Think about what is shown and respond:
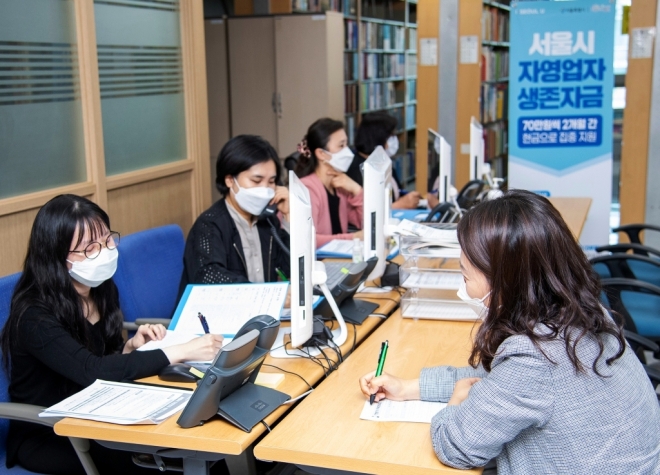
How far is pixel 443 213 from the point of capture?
3766mm

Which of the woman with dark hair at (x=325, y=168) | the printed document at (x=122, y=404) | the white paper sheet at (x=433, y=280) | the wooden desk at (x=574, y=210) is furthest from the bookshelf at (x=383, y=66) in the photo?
the printed document at (x=122, y=404)

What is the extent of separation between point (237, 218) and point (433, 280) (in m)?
0.80

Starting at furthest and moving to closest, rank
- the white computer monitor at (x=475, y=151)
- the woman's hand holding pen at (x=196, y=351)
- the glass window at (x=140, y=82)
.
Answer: the white computer monitor at (x=475, y=151) → the glass window at (x=140, y=82) → the woman's hand holding pen at (x=196, y=351)

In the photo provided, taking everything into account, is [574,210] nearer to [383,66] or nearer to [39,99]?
[39,99]

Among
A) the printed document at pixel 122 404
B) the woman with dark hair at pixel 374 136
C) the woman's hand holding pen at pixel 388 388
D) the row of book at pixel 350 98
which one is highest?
the row of book at pixel 350 98

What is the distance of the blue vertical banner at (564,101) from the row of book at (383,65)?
9.24ft

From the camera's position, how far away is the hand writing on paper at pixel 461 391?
1.71 meters

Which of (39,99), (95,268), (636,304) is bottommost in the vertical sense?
(636,304)

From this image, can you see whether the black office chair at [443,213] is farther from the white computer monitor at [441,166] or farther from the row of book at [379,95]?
the row of book at [379,95]

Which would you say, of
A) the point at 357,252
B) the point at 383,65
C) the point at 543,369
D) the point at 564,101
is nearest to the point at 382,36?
the point at 383,65

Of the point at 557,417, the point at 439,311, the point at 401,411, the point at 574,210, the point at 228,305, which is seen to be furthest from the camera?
the point at 574,210

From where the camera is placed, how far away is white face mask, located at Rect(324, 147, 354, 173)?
3959 millimetres

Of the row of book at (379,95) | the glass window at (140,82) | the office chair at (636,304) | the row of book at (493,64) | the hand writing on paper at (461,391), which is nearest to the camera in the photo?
the hand writing on paper at (461,391)

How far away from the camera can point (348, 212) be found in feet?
14.4
